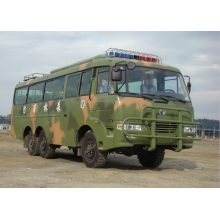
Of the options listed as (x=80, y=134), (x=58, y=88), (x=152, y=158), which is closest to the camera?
(x=80, y=134)

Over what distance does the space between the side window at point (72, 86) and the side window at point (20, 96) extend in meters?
4.75

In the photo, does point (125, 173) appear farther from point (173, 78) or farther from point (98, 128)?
point (173, 78)

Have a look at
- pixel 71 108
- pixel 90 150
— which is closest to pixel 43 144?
pixel 71 108

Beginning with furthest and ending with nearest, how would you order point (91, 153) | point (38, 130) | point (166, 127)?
1. point (38, 130)
2. point (91, 153)
3. point (166, 127)

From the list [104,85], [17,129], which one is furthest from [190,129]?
[17,129]

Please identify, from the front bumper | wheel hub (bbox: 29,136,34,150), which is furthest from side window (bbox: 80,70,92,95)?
wheel hub (bbox: 29,136,34,150)

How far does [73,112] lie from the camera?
10.2 metres

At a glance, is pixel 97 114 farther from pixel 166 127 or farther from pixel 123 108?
pixel 166 127

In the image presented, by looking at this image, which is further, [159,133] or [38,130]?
[38,130]

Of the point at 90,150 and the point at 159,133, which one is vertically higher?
the point at 159,133

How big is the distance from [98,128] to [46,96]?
4.60 meters

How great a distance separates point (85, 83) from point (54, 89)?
104 inches

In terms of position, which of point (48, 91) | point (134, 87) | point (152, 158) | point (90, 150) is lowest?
point (152, 158)

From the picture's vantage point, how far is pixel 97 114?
886 cm
